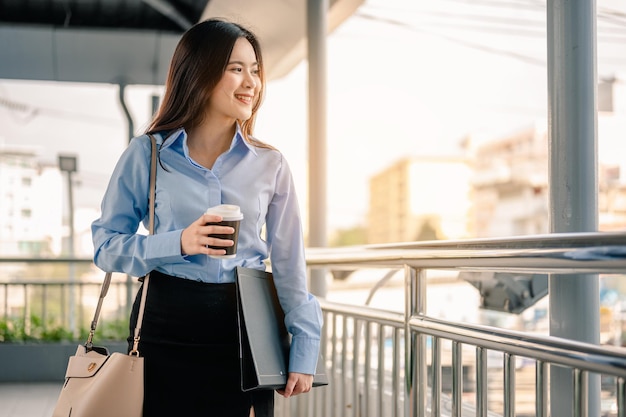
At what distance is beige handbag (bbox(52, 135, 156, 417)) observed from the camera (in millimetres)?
1190

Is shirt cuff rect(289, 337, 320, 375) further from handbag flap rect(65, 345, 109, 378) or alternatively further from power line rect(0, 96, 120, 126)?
power line rect(0, 96, 120, 126)

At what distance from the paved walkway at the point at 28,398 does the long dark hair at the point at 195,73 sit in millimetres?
3036

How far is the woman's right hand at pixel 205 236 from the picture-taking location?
1139mm

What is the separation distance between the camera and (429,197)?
91562mm

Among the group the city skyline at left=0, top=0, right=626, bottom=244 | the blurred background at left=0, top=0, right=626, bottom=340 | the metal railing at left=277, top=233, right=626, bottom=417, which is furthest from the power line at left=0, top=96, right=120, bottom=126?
the city skyline at left=0, top=0, right=626, bottom=244

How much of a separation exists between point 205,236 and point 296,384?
0.35 m

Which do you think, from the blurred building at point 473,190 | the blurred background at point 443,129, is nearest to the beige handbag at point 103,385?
the blurred background at point 443,129

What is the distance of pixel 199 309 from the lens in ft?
4.14

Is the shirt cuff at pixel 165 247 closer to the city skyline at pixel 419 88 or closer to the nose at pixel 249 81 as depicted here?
the nose at pixel 249 81

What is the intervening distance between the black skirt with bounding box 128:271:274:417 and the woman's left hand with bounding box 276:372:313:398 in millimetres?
101

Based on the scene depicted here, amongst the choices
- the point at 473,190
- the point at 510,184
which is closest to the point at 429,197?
the point at 473,190

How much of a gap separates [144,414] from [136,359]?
0.11m

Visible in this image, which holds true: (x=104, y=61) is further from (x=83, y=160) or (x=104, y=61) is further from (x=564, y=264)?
(x=564, y=264)

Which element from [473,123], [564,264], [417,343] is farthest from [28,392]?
[473,123]
